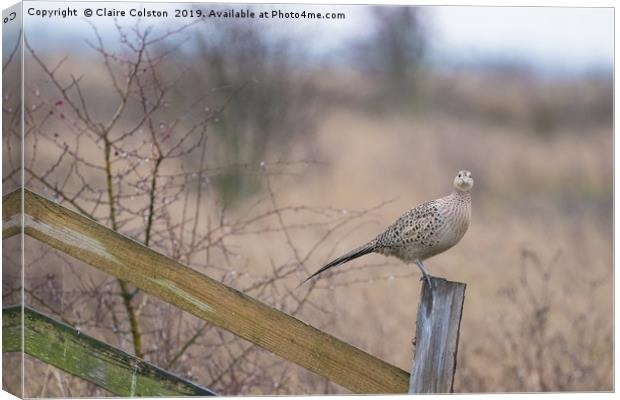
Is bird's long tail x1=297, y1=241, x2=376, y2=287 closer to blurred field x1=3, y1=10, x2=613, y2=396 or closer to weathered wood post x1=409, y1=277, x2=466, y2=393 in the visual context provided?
blurred field x1=3, y1=10, x2=613, y2=396

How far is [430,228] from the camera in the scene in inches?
205

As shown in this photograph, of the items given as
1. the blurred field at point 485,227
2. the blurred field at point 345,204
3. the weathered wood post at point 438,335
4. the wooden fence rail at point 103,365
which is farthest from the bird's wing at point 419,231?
the wooden fence rail at point 103,365

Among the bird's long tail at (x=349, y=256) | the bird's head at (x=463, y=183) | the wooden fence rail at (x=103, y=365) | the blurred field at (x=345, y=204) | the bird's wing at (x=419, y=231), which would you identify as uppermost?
the blurred field at (x=345, y=204)

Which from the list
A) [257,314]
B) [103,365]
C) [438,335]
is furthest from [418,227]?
[103,365]

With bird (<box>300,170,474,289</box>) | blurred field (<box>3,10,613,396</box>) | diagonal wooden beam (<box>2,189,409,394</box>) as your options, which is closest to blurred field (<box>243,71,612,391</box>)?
blurred field (<box>3,10,613,396</box>)

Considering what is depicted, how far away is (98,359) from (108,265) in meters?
0.38

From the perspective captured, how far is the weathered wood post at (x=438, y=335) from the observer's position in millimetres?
4242

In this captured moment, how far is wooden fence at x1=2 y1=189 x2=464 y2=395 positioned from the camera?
14.0 ft

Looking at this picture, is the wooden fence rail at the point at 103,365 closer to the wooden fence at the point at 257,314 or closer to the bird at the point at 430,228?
the wooden fence at the point at 257,314

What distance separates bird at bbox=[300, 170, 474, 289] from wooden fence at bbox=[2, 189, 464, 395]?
0.80m

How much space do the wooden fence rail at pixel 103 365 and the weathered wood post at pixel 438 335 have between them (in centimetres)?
78

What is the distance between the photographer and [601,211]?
30.8 feet

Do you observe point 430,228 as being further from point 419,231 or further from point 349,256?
point 349,256

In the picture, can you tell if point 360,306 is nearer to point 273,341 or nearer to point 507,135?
point 273,341
